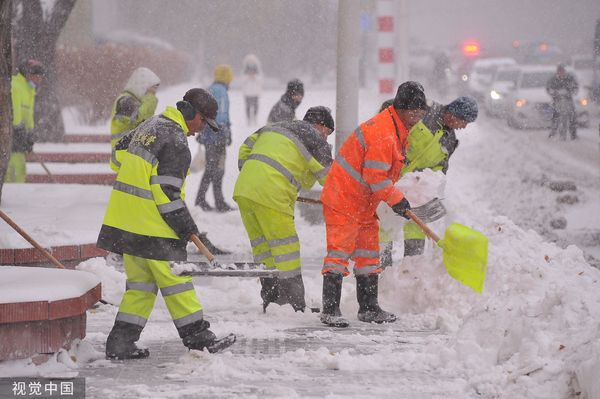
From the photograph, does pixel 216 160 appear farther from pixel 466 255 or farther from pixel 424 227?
pixel 466 255

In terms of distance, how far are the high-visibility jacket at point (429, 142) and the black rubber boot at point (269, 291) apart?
5.56ft

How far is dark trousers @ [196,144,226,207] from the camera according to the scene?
42.9ft

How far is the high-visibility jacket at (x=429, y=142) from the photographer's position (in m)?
8.77

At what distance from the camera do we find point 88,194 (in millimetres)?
12422

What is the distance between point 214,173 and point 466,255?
6.55m

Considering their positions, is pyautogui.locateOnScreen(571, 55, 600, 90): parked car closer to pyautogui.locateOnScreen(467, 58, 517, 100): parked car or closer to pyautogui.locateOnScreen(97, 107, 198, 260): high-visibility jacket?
pyautogui.locateOnScreen(467, 58, 517, 100): parked car

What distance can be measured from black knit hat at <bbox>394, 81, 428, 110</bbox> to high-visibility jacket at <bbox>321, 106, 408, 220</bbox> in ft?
0.45

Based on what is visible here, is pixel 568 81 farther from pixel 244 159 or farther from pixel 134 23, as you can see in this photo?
pixel 134 23

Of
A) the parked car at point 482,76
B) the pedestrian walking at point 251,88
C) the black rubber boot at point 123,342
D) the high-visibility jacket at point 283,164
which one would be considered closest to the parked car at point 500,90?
the parked car at point 482,76

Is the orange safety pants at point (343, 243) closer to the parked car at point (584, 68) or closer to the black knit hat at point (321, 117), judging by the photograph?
the black knit hat at point (321, 117)

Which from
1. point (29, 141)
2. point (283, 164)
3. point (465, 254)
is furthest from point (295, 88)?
point (465, 254)

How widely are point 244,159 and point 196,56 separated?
4399cm

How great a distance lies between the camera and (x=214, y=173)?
1310cm

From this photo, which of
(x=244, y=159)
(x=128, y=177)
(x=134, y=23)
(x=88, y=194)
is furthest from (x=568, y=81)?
(x=134, y=23)
